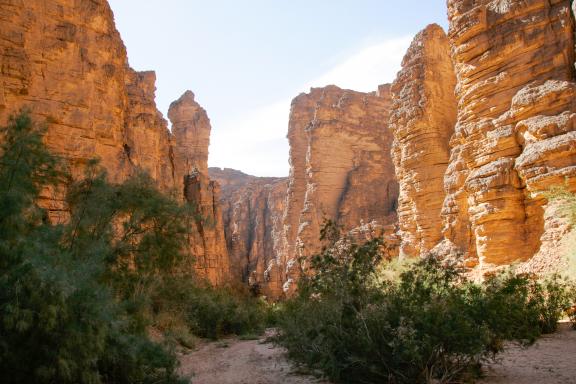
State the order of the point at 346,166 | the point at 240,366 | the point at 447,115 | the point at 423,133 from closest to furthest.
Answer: the point at 240,366 < the point at 423,133 < the point at 447,115 < the point at 346,166

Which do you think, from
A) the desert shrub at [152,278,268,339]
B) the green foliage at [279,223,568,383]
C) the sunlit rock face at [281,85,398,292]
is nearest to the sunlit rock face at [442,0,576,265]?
the green foliage at [279,223,568,383]

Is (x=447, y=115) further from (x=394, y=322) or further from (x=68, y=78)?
(x=394, y=322)

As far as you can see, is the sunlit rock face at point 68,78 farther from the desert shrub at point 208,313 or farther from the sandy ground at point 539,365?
the sandy ground at point 539,365

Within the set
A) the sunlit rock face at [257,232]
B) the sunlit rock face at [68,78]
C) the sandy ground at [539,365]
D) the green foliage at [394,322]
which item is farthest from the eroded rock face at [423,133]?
the sunlit rock face at [257,232]

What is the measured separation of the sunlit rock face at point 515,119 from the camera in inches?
623

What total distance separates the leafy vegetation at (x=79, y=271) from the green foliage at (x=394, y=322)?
2.87m

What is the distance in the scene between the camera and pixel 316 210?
44.5 metres

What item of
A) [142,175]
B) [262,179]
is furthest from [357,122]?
[142,175]

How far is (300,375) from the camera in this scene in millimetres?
9883

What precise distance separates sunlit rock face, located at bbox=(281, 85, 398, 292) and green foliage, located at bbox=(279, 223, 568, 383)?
32.4 m

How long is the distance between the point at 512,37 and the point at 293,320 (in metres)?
15.1

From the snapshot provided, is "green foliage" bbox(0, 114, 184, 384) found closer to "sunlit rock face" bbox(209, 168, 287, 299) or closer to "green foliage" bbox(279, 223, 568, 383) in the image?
"green foliage" bbox(279, 223, 568, 383)

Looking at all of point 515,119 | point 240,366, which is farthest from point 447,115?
point 240,366

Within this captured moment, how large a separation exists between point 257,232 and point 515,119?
45.9 meters
